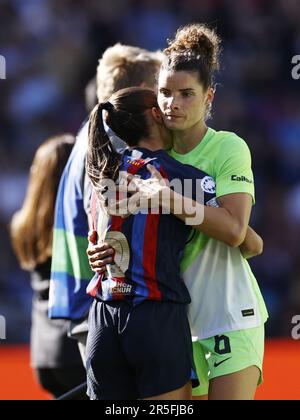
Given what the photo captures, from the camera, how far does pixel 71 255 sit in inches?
165

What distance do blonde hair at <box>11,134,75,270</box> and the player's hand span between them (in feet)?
5.12

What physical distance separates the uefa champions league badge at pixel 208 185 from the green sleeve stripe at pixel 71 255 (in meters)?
1.07

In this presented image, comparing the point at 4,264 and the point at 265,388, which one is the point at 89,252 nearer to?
the point at 265,388

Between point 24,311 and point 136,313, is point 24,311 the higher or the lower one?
the lower one

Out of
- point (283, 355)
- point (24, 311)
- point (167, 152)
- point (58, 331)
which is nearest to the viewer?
point (167, 152)

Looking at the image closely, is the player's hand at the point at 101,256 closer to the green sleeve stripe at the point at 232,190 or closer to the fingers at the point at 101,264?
the fingers at the point at 101,264

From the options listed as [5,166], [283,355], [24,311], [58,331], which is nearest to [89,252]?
[58,331]

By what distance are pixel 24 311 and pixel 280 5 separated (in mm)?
4685

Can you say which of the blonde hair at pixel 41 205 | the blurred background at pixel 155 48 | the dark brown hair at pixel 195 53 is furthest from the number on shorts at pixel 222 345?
the blurred background at pixel 155 48

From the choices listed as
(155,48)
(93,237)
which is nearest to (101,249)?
(93,237)

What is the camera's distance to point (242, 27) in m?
10.4

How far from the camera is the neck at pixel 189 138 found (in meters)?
3.34

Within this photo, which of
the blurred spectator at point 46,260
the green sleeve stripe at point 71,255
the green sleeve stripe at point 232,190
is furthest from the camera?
the blurred spectator at point 46,260

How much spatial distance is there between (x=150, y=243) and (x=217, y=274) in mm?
344
